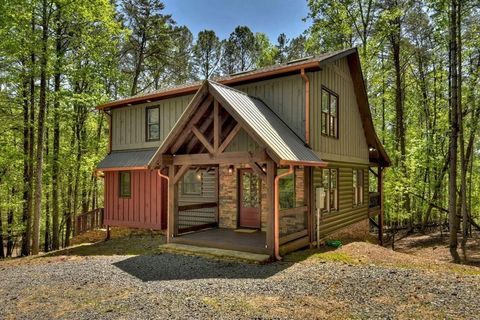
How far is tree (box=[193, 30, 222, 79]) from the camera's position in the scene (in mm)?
26719

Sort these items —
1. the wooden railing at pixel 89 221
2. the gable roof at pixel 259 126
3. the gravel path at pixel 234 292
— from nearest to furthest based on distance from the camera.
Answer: the gravel path at pixel 234 292 < the gable roof at pixel 259 126 < the wooden railing at pixel 89 221

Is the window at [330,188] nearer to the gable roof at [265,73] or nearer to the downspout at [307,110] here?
the downspout at [307,110]

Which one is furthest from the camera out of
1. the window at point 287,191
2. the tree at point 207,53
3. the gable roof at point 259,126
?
the tree at point 207,53

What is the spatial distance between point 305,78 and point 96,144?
14748 mm

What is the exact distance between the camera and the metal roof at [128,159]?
41.0 ft

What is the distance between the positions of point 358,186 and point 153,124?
29.5 feet

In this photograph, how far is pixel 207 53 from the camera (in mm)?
27062

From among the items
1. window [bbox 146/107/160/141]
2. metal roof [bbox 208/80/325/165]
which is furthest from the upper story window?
window [bbox 146/107/160/141]

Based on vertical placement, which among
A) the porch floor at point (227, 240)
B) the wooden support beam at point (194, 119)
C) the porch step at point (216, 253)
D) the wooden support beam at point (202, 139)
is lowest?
the porch step at point (216, 253)

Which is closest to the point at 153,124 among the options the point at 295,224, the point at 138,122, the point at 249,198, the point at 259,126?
the point at 138,122

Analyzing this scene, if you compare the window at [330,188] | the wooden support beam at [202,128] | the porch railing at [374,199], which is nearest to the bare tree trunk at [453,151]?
the porch railing at [374,199]

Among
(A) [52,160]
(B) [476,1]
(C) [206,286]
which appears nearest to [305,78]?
(C) [206,286]

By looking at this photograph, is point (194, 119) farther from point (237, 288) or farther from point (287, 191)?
point (237, 288)

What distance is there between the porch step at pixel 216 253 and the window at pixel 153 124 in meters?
5.37
